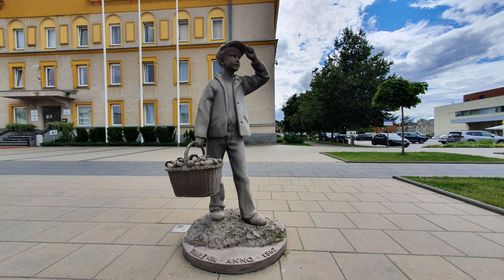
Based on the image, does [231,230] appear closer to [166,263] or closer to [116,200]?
[166,263]

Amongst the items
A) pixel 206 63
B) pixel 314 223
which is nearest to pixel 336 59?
pixel 206 63

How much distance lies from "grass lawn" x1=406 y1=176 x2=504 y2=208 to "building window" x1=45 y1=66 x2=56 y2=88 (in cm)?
2962

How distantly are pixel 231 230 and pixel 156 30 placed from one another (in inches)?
980

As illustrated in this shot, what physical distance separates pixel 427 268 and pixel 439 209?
2462mm

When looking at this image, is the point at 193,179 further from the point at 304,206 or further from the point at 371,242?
the point at 304,206

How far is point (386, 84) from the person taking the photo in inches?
542

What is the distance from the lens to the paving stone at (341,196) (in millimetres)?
5160

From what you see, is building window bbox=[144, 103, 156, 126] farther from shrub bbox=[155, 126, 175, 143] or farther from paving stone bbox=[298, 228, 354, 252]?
paving stone bbox=[298, 228, 354, 252]

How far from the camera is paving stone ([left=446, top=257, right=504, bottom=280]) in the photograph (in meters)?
2.45

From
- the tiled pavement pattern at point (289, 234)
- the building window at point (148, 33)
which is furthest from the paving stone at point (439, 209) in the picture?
the building window at point (148, 33)

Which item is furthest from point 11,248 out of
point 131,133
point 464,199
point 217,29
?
point 217,29

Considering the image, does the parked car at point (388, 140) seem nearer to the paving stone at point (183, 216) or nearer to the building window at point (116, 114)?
the paving stone at point (183, 216)

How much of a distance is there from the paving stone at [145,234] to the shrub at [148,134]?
753 inches

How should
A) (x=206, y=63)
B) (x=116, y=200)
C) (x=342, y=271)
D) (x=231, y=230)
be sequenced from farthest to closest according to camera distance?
(x=206, y=63), (x=116, y=200), (x=231, y=230), (x=342, y=271)
